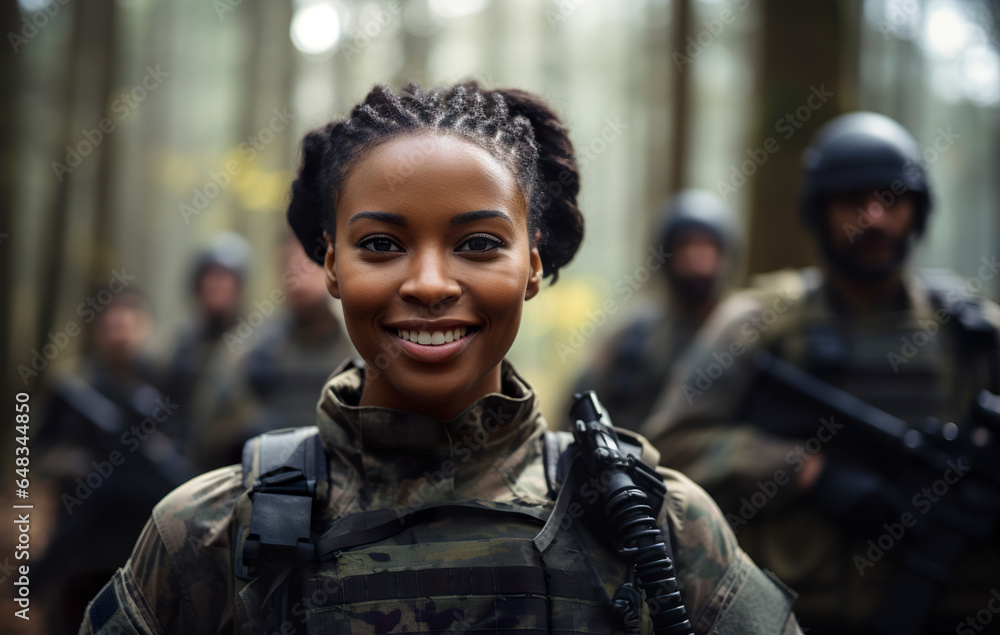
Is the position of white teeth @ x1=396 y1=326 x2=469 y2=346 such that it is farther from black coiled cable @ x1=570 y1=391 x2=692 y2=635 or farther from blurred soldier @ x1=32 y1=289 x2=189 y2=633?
blurred soldier @ x1=32 y1=289 x2=189 y2=633

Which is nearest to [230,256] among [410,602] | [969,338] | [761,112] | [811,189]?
[761,112]

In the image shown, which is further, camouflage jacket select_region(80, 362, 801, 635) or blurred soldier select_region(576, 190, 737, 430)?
blurred soldier select_region(576, 190, 737, 430)

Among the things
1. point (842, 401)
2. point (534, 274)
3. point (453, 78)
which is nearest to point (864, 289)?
point (842, 401)

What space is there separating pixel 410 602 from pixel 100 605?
57 cm

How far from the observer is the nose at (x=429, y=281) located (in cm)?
137

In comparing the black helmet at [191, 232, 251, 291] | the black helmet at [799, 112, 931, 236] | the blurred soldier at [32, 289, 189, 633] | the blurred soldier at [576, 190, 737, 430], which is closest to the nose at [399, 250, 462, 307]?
the black helmet at [799, 112, 931, 236]

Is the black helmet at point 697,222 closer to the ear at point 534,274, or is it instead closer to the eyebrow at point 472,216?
the ear at point 534,274

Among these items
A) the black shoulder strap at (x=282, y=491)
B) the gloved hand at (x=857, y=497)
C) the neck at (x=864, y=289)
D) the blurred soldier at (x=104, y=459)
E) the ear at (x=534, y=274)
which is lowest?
the blurred soldier at (x=104, y=459)

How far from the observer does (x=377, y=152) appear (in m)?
1.47

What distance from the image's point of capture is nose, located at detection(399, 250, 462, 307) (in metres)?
1.37

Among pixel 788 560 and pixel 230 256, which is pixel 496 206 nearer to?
pixel 788 560

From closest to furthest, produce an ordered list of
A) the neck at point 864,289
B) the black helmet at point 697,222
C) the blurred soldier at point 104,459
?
the neck at point 864,289 < the blurred soldier at point 104,459 < the black helmet at point 697,222

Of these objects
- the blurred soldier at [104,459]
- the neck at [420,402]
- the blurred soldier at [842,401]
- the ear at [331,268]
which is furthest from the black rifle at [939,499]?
the blurred soldier at [104,459]

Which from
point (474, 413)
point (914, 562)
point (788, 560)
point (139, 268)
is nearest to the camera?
point (474, 413)
